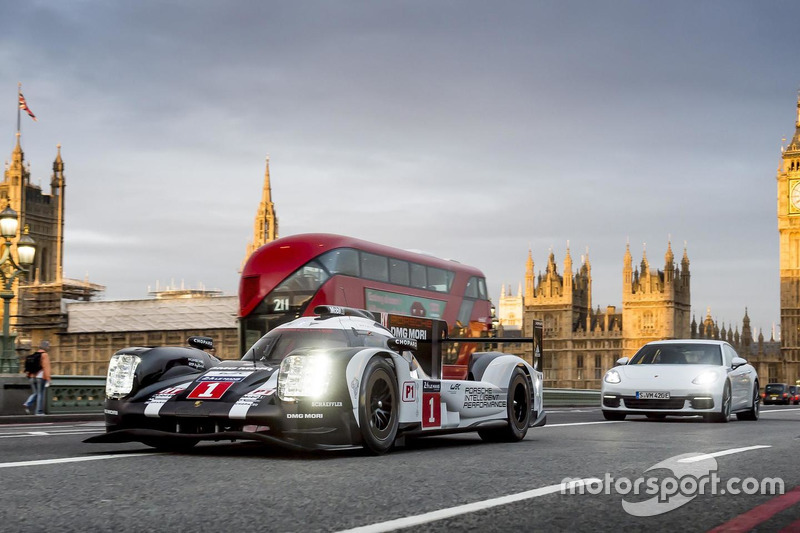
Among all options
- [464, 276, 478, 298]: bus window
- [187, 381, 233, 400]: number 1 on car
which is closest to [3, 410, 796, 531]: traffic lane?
[187, 381, 233, 400]: number 1 on car

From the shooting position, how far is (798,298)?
109m

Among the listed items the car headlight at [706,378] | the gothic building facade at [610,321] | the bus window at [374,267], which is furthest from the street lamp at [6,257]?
the gothic building facade at [610,321]

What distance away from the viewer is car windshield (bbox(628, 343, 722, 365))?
14.9m

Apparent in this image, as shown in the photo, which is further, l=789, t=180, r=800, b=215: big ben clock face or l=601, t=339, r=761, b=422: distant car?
l=789, t=180, r=800, b=215: big ben clock face

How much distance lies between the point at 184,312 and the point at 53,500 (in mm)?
81476

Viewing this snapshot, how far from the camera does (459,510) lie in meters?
4.20

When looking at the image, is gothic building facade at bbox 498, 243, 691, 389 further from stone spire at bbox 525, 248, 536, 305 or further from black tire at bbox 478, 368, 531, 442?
black tire at bbox 478, 368, 531, 442

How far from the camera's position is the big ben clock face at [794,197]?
110 metres

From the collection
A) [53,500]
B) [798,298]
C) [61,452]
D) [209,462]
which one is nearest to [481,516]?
[53,500]

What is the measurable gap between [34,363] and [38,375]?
23 cm

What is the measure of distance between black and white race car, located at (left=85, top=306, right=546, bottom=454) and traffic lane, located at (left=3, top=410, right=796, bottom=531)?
20 cm

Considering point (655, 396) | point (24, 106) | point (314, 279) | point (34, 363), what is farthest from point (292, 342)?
point (24, 106)

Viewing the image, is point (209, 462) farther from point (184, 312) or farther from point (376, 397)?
point (184, 312)
